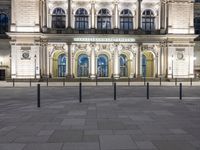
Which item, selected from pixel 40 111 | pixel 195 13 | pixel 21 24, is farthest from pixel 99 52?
pixel 40 111

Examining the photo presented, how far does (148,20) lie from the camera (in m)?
47.1

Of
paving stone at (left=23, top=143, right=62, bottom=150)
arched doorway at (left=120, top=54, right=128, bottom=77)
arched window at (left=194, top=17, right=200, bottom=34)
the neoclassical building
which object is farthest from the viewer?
arched window at (left=194, top=17, right=200, bottom=34)

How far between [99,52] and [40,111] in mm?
35727

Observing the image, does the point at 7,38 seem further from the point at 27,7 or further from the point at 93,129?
the point at 93,129

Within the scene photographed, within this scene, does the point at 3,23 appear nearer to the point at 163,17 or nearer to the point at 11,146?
the point at 163,17

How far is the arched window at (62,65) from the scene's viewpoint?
47.8 meters

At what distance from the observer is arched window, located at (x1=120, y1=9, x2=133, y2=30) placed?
153 feet

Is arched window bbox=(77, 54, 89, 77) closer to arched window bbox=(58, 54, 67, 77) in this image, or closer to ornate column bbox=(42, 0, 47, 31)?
arched window bbox=(58, 54, 67, 77)

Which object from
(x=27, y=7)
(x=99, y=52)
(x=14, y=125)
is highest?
(x=27, y=7)

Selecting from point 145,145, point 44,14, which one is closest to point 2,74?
point 44,14

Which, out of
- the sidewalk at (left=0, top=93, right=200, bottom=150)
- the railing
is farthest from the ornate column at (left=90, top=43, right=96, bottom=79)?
the sidewalk at (left=0, top=93, right=200, bottom=150)

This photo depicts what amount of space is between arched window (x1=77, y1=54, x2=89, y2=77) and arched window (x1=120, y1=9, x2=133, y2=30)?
905 centimetres

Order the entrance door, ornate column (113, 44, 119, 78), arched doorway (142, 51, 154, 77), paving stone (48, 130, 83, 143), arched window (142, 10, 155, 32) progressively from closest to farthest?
paving stone (48, 130, 83, 143) < ornate column (113, 44, 119, 78) < arched window (142, 10, 155, 32) < the entrance door < arched doorway (142, 51, 154, 77)

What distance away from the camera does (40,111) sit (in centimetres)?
1130
